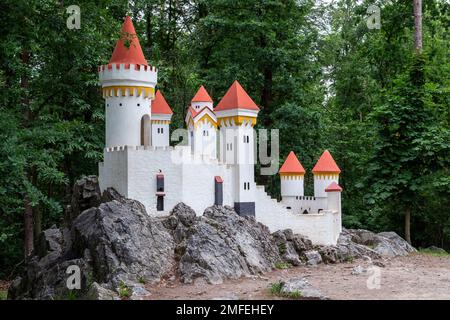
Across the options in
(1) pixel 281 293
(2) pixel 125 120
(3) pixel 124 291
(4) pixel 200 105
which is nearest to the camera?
(1) pixel 281 293

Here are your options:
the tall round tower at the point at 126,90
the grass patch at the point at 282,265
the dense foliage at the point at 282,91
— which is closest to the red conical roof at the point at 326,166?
the dense foliage at the point at 282,91

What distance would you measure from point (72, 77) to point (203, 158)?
10.9 meters

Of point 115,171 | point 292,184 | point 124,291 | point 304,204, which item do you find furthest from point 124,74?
point 304,204

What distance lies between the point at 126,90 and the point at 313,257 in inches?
428

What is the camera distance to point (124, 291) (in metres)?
18.9

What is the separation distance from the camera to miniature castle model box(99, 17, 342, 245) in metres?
23.7

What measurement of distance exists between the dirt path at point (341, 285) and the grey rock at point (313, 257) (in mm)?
415

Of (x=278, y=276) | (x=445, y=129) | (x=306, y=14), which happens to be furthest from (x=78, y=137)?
(x=445, y=129)

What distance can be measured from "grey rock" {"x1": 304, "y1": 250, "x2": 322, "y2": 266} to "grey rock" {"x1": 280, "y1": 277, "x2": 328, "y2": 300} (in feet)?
21.3

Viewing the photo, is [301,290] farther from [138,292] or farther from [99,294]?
A: [99,294]

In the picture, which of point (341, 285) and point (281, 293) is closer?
point (281, 293)

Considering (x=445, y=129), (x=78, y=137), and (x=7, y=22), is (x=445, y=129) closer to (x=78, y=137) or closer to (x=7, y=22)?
(x=78, y=137)

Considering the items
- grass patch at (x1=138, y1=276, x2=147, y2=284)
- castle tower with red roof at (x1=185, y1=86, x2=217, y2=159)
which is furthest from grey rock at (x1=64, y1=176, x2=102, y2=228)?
grass patch at (x1=138, y1=276, x2=147, y2=284)

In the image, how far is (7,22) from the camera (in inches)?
870
